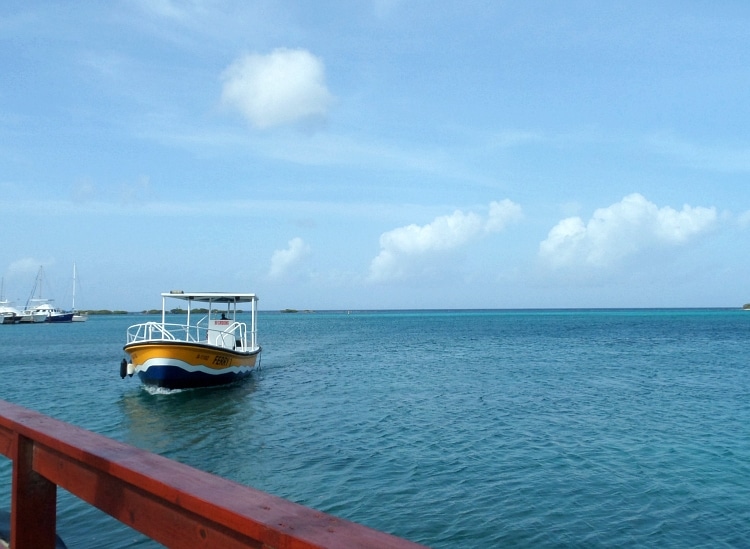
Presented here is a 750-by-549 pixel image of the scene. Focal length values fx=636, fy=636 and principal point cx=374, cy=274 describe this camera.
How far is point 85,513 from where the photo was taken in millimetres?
9898

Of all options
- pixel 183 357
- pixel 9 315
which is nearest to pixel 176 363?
pixel 183 357

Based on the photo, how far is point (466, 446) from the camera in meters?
14.8

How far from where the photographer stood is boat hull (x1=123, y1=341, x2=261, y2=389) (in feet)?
74.3

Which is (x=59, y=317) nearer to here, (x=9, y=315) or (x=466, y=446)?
(x=9, y=315)

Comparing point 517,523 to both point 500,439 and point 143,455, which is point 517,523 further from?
point 143,455

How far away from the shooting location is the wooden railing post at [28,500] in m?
3.10

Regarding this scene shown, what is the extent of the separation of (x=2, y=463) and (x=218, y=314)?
56.5ft

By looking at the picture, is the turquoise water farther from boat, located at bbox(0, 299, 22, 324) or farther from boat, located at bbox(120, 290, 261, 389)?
boat, located at bbox(0, 299, 22, 324)

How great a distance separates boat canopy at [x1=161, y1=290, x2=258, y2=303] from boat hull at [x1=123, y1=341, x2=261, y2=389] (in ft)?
8.98

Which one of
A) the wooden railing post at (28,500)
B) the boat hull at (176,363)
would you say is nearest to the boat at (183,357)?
the boat hull at (176,363)

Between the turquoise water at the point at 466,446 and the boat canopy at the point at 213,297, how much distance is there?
3.77 m

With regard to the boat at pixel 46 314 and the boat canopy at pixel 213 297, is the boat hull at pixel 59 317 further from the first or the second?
the boat canopy at pixel 213 297

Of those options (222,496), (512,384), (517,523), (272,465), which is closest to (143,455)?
(222,496)

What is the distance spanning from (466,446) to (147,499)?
520 inches
